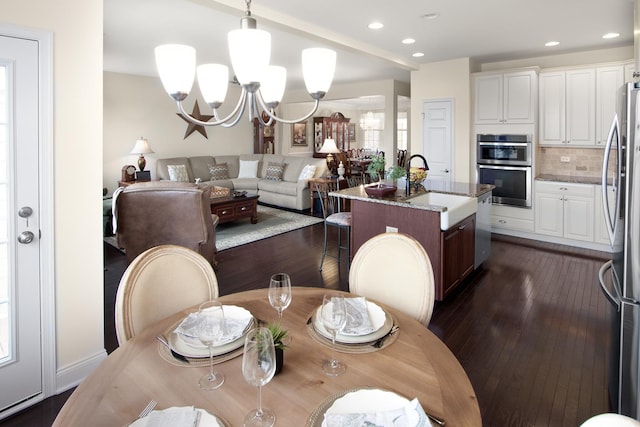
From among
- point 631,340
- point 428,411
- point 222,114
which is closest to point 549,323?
point 631,340

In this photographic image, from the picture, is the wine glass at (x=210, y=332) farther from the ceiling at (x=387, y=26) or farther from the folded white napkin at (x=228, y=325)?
the ceiling at (x=387, y=26)

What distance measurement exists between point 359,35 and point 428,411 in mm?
4332

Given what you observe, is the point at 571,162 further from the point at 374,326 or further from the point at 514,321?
the point at 374,326

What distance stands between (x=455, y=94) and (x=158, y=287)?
541 centimetres

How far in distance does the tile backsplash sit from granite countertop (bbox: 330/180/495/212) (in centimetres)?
204

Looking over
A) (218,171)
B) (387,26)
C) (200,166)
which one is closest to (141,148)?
(200,166)

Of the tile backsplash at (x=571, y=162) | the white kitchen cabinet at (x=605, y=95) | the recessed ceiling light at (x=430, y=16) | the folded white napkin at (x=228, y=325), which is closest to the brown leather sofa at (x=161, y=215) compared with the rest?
the folded white napkin at (x=228, y=325)

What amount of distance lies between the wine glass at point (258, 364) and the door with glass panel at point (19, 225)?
176 centimetres

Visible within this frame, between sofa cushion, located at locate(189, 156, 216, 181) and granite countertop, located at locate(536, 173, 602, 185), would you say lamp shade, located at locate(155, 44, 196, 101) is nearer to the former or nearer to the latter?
granite countertop, located at locate(536, 173, 602, 185)

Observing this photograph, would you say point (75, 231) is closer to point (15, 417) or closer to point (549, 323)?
point (15, 417)

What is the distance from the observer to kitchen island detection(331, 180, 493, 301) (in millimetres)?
3430

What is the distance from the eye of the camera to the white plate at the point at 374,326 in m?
1.39

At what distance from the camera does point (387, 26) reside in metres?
4.21

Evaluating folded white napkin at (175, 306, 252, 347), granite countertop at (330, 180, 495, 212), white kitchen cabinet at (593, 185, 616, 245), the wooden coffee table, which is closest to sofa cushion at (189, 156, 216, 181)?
the wooden coffee table
